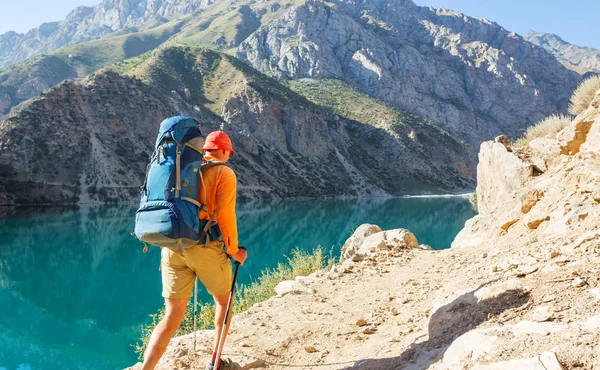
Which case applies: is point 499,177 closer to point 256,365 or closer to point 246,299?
point 246,299

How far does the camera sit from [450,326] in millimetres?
3445

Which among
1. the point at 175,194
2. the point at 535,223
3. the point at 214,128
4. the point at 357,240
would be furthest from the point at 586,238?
the point at 214,128

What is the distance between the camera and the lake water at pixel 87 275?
1234 cm

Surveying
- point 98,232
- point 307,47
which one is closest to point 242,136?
point 98,232

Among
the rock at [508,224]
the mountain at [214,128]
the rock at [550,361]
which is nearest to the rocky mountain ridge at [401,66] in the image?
the mountain at [214,128]

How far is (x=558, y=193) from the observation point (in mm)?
6633

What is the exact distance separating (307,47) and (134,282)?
118 meters

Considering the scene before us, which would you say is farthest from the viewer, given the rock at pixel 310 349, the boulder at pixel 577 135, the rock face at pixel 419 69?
the rock face at pixel 419 69

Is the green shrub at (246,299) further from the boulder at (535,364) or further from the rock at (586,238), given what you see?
the boulder at (535,364)

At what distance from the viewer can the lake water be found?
12.3m

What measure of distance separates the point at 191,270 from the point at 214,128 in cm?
7365

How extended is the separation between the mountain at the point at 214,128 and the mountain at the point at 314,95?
279 millimetres

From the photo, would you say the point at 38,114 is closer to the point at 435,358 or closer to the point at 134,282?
the point at 134,282

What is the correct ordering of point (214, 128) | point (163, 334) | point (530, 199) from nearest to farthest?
point (163, 334) < point (530, 199) < point (214, 128)
